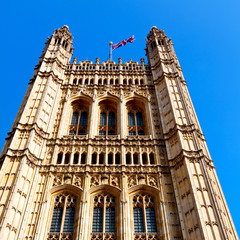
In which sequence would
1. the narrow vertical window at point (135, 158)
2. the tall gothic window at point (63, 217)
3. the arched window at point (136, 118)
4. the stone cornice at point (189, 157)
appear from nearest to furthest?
the tall gothic window at point (63, 217) → the stone cornice at point (189, 157) → the narrow vertical window at point (135, 158) → the arched window at point (136, 118)

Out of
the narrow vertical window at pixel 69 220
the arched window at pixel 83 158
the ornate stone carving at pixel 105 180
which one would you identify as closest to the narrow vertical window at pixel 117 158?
the ornate stone carving at pixel 105 180

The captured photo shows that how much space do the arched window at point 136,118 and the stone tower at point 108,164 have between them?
9cm

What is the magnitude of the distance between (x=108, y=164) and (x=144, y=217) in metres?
4.40

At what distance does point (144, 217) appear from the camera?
18344 mm

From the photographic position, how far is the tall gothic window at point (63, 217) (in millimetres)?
17438

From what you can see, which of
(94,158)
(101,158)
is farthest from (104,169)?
(94,158)

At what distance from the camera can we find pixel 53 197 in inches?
764

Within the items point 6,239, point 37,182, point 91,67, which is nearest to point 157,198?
point 37,182

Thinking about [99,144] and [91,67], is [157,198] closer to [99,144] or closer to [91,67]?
[99,144]

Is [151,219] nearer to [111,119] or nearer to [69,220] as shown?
[69,220]

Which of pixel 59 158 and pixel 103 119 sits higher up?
pixel 103 119

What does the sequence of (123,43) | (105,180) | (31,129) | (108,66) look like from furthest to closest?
1. (123,43)
2. (108,66)
3. (31,129)
4. (105,180)

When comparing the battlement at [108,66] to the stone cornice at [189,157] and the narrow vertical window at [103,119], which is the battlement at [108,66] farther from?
the stone cornice at [189,157]

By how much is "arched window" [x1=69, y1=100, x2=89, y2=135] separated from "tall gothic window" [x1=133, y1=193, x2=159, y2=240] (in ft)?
26.0
